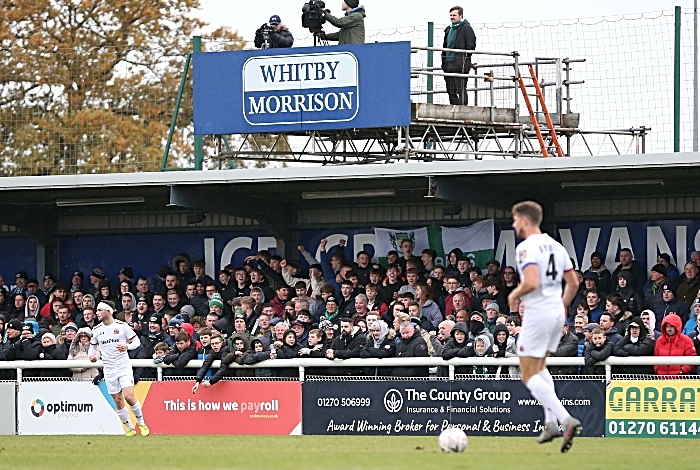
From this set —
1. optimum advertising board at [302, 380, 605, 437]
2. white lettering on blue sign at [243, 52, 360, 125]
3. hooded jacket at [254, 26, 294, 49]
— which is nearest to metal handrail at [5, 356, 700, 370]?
optimum advertising board at [302, 380, 605, 437]

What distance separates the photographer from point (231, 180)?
18.0 m

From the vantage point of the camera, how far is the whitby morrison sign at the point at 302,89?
17.5 metres

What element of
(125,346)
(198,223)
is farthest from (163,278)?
(125,346)

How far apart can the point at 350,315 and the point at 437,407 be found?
248cm

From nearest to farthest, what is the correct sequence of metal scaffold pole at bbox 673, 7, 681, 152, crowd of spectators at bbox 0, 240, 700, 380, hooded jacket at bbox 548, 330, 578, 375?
hooded jacket at bbox 548, 330, 578, 375 < crowd of spectators at bbox 0, 240, 700, 380 < metal scaffold pole at bbox 673, 7, 681, 152

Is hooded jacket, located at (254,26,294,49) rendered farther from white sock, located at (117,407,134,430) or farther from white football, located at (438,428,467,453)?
white football, located at (438,428,467,453)

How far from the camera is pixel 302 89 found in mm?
17938

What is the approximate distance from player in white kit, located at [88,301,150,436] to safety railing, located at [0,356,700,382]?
0.83 meters

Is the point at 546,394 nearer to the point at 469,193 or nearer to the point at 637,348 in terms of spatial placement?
the point at 637,348

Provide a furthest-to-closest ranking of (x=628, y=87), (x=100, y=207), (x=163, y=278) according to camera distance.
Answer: (x=100, y=207)
(x=163, y=278)
(x=628, y=87)

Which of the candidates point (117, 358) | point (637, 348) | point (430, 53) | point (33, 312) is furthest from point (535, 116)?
point (33, 312)

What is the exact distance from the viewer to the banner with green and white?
64.3ft

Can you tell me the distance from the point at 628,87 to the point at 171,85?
43.4 feet

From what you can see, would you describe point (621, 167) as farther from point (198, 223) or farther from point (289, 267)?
point (198, 223)
